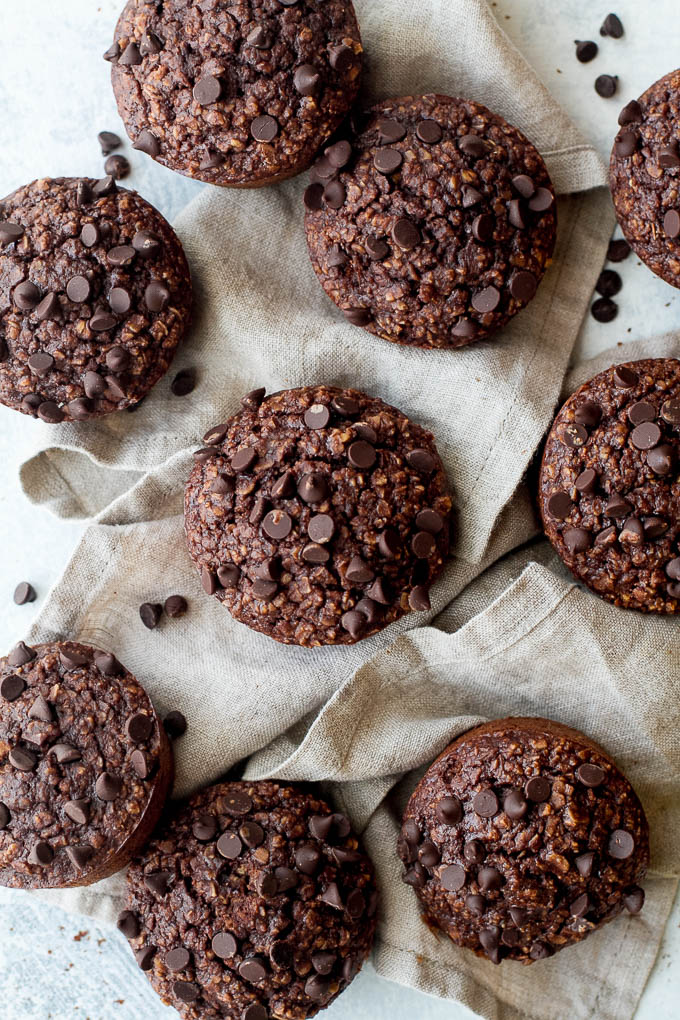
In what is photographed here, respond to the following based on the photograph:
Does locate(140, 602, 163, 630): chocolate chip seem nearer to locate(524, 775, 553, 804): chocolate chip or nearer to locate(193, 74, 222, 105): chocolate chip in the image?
locate(524, 775, 553, 804): chocolate chip

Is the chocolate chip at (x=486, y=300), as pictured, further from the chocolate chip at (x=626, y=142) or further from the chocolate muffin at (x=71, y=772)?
the chocolate muffin at (x=71, y=772)

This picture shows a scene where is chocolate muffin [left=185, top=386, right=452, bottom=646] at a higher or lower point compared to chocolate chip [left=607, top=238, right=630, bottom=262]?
higher

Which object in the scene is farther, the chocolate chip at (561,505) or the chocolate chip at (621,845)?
the chocolate chip at (561,505)

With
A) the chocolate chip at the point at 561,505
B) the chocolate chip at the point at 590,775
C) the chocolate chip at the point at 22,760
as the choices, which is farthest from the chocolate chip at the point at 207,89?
the chocolate chip at the point at 590,775

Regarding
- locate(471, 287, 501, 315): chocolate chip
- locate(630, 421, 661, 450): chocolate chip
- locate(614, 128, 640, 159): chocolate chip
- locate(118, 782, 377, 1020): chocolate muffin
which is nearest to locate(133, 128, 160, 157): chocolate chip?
locate(471, 287, 501, 315): chocolate chip

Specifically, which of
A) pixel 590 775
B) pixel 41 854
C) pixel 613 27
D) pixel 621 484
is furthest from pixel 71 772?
pixel 613 27

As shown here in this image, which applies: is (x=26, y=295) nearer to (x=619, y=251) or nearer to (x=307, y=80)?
(x=307, y=80)
